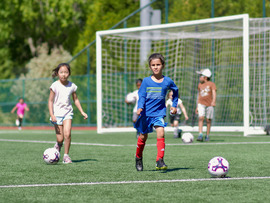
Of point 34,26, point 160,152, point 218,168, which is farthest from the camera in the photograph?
point 34,26

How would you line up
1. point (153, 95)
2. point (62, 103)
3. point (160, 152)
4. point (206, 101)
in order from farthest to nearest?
point (206, 101) < point (62, 103) < point (153, 95) < point (160, 152)

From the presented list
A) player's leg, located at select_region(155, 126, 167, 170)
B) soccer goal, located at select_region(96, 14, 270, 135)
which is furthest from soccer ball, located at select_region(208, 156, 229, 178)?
soccer goal, located at select_region(96, 14, 270, 135)

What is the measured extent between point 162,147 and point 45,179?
1722 millimetres

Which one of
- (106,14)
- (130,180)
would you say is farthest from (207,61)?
(106,14)

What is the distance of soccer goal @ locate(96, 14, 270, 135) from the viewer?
60.6 ft

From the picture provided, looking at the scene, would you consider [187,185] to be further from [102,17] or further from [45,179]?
[102,17]

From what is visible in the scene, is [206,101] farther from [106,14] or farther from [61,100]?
[106,14]

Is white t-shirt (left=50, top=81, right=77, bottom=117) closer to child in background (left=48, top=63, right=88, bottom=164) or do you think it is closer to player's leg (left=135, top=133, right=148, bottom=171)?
child in background (left=48, top=63, right=88, bottom=164)

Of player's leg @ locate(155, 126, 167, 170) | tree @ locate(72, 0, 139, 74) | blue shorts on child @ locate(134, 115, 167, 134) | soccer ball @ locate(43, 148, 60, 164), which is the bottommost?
soccer ball @ locate(43, 148, 60, 164)

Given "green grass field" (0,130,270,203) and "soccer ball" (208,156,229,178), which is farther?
"soccer ball" (208,156,229,178)

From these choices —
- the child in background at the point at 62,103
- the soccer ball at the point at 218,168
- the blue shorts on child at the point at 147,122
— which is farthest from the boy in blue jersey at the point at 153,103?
the child in background at the point at 62,103

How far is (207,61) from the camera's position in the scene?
20.6 meters

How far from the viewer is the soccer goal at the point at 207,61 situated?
60.6 ft

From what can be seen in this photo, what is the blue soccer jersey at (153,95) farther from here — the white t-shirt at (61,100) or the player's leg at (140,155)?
the white t-shirt at (61,100)
